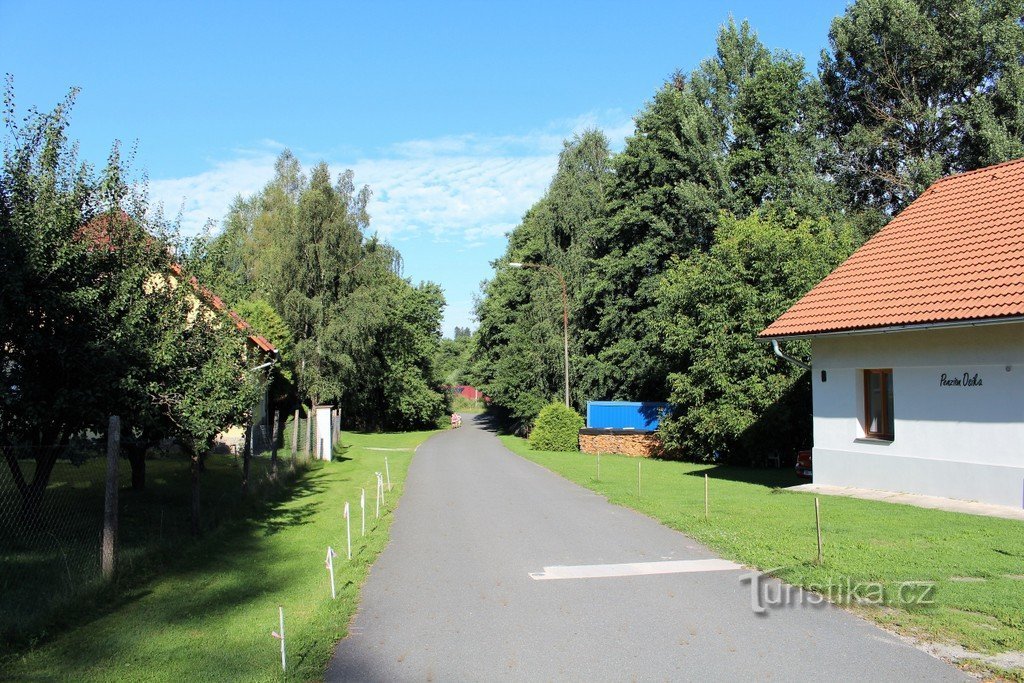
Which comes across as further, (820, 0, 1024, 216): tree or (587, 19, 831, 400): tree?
(587, 19, 831, 400): tree

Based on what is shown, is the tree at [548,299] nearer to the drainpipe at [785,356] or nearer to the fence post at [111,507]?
the drainpipe at [785,356]

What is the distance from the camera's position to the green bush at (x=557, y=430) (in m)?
34.9

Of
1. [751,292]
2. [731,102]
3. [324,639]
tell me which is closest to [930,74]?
[731,102]

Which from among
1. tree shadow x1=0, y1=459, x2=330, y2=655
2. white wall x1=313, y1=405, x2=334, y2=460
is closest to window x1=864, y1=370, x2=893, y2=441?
tree shadow x1=0, y1=459, x2=330, y2=655

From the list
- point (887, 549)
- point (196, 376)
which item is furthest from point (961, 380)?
point (196, 376)

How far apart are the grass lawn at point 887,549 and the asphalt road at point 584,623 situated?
0.49 metres

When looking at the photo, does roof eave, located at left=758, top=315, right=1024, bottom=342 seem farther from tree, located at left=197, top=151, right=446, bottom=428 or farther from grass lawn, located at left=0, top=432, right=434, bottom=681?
tree, located at left=197, top=151, right=446, bottom=428

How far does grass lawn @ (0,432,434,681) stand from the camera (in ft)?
19.5

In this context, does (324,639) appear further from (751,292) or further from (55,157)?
(751,292)

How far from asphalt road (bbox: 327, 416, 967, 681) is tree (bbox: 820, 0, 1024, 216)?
2591cm

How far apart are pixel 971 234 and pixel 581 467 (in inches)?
530

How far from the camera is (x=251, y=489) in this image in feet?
52.2

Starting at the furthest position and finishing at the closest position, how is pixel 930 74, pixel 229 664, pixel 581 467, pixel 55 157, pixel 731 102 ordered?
pixel 731 102 < pixel 930 74 < pixel 581 467 < pixel 55 157 < pixel 229 664

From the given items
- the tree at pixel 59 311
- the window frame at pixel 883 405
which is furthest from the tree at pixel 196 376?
the window frame at pixel 883 405
